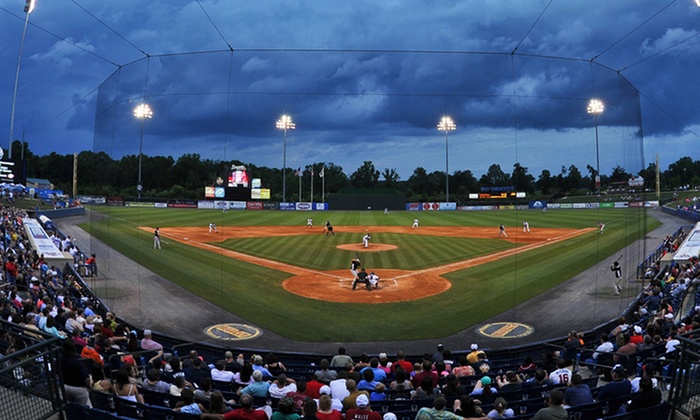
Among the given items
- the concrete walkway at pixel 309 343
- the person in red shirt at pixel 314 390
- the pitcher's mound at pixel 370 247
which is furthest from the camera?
the pitcher's mound at pixel 370 247

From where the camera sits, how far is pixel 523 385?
26.5 ft

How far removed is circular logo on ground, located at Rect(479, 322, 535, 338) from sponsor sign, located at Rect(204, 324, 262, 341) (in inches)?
297

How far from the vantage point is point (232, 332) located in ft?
50.5

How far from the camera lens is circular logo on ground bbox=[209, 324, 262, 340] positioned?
49.0 feet

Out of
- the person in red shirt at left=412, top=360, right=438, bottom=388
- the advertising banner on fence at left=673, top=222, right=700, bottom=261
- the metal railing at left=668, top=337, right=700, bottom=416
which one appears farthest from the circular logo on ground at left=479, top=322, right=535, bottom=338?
the advertising banner on fence at left=673, top=222, right=700, bottom=261

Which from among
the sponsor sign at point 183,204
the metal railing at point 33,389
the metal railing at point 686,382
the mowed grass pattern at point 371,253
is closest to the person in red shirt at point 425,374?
the metal railing at point 686,382

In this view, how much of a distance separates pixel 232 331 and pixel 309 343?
111 inches

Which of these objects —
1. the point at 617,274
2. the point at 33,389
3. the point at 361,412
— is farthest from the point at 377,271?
the point at 33,389

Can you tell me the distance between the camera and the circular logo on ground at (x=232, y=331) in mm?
14938

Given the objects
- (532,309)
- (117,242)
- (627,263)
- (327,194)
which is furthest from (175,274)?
(327,194)

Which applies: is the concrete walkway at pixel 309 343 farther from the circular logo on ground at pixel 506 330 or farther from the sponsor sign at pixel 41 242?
the sponsor sign at pixel 41 242

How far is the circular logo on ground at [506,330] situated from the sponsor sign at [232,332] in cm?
756

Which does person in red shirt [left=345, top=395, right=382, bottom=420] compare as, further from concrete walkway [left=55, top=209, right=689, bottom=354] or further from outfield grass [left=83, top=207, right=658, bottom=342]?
outfield grass [left=83, top=207, right=658, bottom=342]

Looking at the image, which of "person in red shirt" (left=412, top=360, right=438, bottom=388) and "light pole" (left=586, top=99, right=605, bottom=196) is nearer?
"person in red shirt" (left=412, top=360, right=438, bottom=388)
